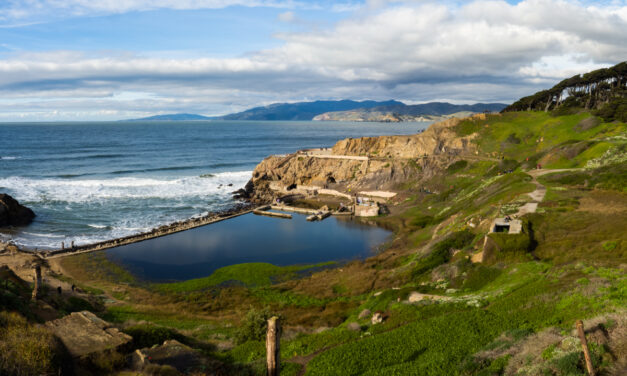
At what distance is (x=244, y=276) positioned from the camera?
3759 centimetres

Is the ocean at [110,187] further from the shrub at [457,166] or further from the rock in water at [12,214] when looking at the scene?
the shrub at [457,166]

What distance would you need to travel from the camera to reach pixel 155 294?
110ft

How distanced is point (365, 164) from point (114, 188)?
53421 millimetres

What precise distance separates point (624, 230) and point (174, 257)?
4089 cm

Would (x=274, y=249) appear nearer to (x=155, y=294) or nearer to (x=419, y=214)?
(x=155, y=294)

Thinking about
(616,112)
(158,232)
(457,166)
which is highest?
(616,112)

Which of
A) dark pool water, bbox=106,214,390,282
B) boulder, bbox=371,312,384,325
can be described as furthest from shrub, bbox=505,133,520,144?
boulder, bbox=371,312,384,325

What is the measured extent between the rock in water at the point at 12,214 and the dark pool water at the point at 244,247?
21755 millimetres

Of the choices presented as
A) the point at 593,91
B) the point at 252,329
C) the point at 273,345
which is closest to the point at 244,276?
the point at 252,329

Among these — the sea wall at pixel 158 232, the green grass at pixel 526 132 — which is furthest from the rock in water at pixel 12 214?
the green grass at pixel 526 132

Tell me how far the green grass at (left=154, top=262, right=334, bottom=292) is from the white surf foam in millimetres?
39736

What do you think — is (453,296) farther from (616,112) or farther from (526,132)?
(526,132)

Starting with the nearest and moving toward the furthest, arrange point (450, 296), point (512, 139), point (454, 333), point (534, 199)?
point (454, 333), point (450, 296), point (534, 199), point (512, 139)

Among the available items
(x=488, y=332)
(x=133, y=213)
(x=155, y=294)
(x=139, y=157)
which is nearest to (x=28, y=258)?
(x=155, y=294)
